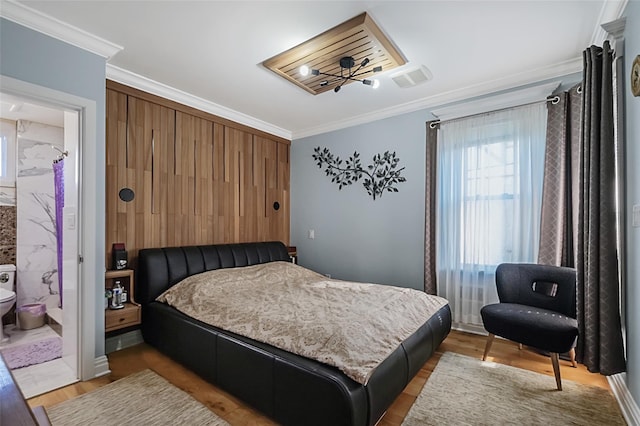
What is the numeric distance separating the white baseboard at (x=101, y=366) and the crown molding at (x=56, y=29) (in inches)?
96.6

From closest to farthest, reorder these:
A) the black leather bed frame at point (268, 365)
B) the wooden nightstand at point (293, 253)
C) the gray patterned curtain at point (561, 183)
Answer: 1. the black leather bed frame at point (268, 365)
2. the gray patterned curtain at point (561, 183)
3. the wooden nightstand at point (293, 253)

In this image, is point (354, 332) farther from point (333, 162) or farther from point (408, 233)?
point (333, 162)

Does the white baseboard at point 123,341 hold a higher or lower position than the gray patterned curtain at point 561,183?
lower

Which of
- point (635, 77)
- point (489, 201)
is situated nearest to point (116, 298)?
point (489, 201)

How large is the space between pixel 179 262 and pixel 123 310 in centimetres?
63

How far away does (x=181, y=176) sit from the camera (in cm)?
336

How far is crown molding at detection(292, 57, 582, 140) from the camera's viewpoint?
9.07 ft

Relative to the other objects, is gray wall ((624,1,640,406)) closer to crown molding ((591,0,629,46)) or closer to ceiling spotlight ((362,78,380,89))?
crown molding ((591,0,629,46))

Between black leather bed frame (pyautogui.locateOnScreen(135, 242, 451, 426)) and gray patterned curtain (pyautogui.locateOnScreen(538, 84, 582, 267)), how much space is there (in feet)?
3.78

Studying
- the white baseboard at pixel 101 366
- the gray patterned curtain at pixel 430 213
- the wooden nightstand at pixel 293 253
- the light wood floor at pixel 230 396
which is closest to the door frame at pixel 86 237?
the white baseboard at pixel 101 366

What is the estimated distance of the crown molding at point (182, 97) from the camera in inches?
111

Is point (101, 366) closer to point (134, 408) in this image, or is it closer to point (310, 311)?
point (134, 408)

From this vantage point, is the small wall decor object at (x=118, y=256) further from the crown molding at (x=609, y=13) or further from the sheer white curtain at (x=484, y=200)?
the crown molding at (x=609, y=13)

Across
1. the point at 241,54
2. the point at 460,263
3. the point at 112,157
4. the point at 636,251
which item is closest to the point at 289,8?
the point at 241,54
